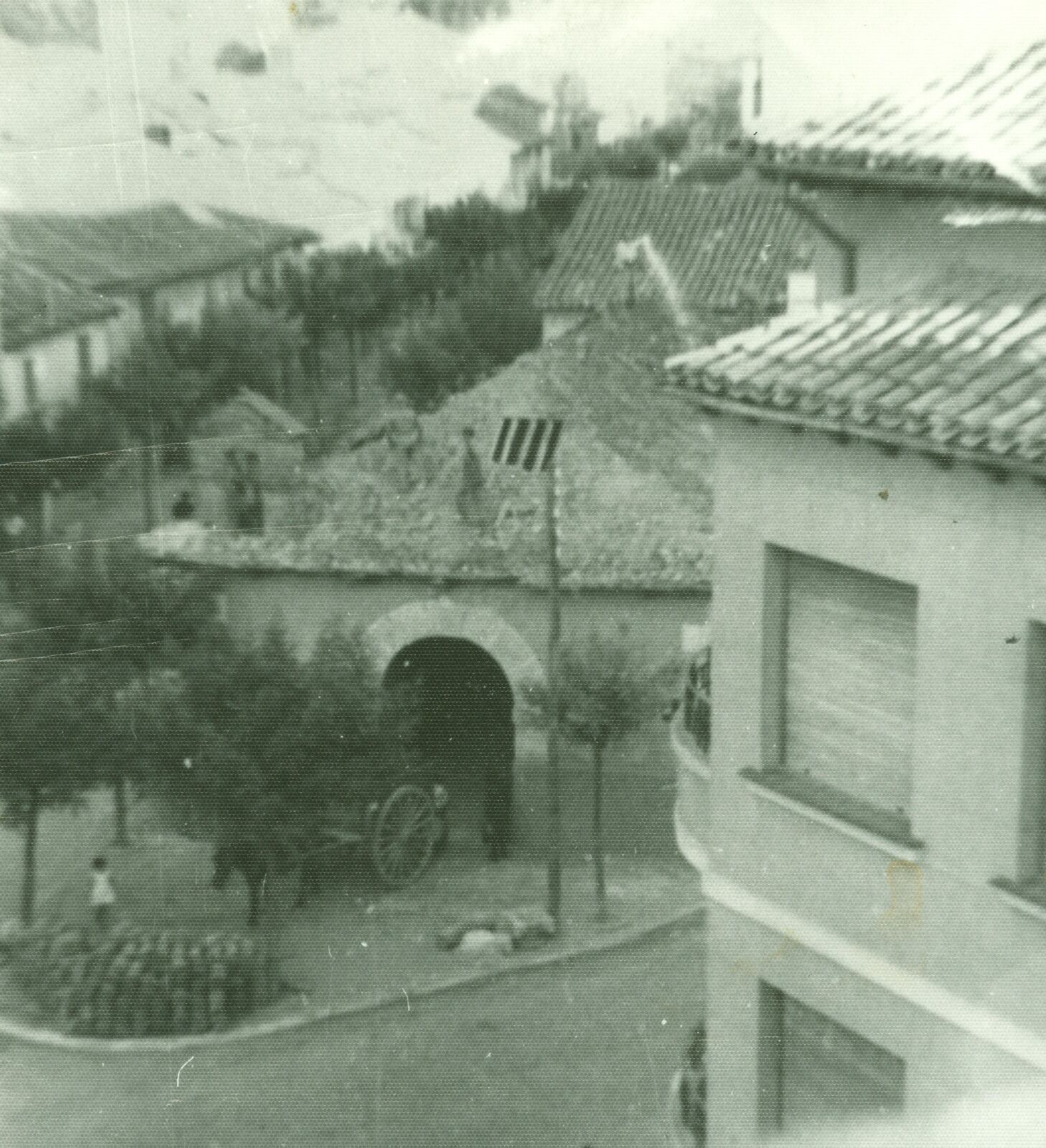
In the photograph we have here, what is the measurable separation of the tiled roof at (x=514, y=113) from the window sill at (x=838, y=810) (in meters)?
A: 5.18

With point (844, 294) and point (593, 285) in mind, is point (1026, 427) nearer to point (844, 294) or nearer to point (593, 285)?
point (844, 294)

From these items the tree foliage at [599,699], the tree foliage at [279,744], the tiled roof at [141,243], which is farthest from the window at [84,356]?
the tree foliage at [599,699]

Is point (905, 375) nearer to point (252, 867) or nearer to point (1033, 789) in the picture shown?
point (1033, 789)

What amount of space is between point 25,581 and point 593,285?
643 cm

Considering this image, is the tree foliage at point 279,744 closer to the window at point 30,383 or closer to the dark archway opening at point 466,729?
the dark archway opening at point 466,729

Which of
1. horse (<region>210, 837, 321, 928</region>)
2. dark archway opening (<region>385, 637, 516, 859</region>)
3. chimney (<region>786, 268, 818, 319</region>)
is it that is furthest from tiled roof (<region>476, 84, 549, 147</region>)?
horse (<region>210, 837, 321, 928</region>)

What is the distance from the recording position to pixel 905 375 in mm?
5617

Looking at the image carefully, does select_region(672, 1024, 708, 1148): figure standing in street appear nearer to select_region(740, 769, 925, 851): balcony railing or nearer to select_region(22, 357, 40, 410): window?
select_region(740, 769, 925, 851): balcony railing

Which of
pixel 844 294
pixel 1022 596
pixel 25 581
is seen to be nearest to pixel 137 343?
pixel 25 581

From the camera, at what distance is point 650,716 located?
12.9 m

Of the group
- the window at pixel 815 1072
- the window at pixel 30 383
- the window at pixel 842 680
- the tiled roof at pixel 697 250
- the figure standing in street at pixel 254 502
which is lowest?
the window at pixel 815 1072

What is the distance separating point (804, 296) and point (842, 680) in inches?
100

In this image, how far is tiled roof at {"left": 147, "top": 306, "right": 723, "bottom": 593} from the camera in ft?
42.3

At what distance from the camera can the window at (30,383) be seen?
1005 centimetres
